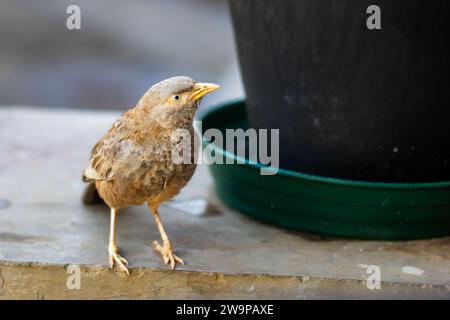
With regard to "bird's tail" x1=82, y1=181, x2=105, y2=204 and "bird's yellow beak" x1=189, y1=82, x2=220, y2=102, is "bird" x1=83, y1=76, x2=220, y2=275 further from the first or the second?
"bird's tail" x1=82, y1=181, x2=105, y2=204

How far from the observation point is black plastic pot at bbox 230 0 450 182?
3.16 meters

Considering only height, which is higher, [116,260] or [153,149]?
[153,149]

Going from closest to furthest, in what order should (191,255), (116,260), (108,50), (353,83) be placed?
1. (116,260)
2. (191,255)
3. (353,83)
4. (108,50)

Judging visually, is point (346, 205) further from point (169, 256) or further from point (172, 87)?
point (172, 87)

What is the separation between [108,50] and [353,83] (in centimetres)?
646

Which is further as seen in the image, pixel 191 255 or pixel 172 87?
pixel 191 255

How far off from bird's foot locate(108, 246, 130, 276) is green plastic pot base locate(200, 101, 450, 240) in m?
0.75

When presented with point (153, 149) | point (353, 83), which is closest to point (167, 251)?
point (153, 149)

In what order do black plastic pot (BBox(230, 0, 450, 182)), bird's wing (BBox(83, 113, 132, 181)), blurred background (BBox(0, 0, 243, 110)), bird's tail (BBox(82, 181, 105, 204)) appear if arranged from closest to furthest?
bird's wing (BBox(83, 113, 132, 181)) → black plastic pot (BBox(230, 0, 450, 182)) → bird's tail (BBox(82, 181, 105, 204)) → blurred background (BBox(0, 0, 243, 110))

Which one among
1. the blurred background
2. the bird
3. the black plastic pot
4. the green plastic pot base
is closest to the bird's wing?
the bird

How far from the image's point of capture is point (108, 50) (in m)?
9.34

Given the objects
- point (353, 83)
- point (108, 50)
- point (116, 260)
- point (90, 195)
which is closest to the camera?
point (116, 260)
